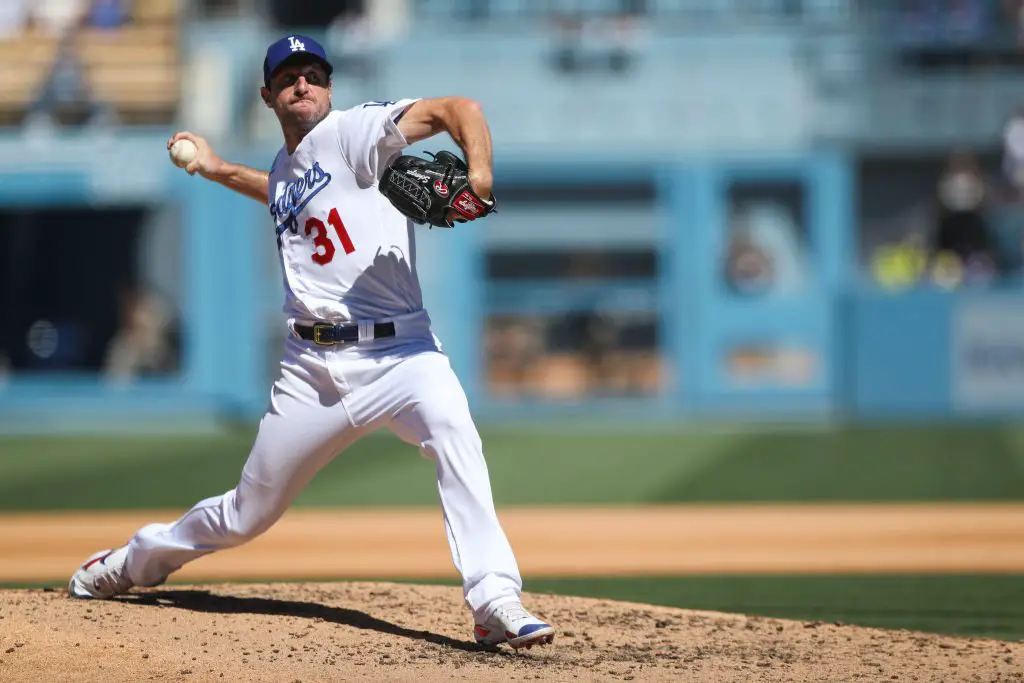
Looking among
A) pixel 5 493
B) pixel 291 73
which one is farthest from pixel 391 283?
pixel 5 493

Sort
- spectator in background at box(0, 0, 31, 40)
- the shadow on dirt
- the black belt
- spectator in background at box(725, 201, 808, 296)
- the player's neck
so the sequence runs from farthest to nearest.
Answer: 1. spectator in background at box(0, 0, 31, 40)
2. spectator in background at box(725, 201, 808, 296)
3. the shadow on dirt
4. the player's neck
5. the black belt

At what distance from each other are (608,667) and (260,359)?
477 inches

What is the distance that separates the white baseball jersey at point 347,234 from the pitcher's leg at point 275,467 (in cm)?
30

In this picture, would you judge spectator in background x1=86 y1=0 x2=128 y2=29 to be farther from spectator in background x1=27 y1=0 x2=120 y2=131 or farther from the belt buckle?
the belt buckle

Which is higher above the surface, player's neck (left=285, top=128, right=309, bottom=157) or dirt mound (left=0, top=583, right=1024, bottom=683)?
player's neck (left=285, top=128, right=309, bottom=157)

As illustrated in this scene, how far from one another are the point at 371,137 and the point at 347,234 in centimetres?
32

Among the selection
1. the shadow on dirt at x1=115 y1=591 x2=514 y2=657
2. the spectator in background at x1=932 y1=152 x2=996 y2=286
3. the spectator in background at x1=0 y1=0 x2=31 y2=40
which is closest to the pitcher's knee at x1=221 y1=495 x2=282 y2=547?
the shadow on dirt at x1=115 y1=591 x2=514 y2=657

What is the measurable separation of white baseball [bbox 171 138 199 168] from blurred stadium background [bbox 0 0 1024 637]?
985cm

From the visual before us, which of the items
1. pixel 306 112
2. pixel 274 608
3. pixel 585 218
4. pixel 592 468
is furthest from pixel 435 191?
pixel 585 218

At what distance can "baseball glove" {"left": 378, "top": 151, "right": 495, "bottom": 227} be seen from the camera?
4836 mm

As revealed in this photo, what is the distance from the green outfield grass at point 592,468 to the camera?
1042 centimetres

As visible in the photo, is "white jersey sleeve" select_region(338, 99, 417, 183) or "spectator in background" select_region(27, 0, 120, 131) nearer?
"white jersey sleeve" select_region(338, 99, 417, 183)

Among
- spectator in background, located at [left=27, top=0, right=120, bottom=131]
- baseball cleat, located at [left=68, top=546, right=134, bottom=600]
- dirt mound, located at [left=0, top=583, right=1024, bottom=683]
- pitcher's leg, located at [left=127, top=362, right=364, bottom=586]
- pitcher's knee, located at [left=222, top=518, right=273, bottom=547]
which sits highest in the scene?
spectator in background, located at [left=27, top=0, right=120, bottom=131]

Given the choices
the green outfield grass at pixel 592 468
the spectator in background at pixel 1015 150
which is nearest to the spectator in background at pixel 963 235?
the spectator in background at pixel 1015 150
